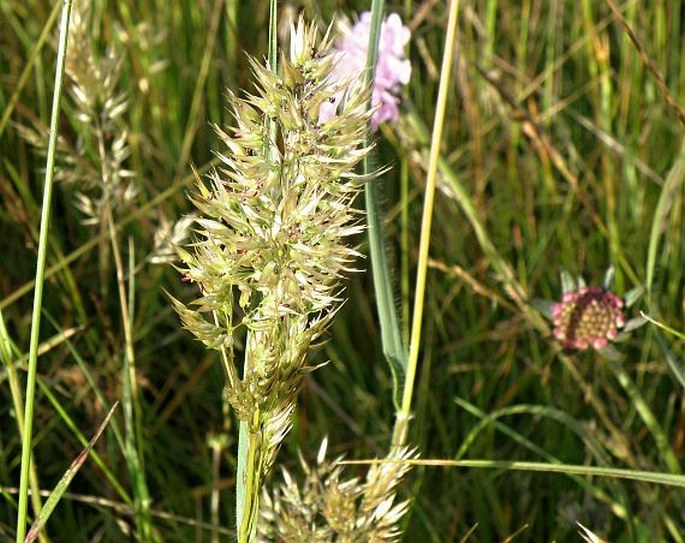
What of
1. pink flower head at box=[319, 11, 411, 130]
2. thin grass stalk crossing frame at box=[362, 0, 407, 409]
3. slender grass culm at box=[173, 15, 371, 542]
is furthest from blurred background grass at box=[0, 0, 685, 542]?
slender grass culm at box=[173, 15, 371, 542]

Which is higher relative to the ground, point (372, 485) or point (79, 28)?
point (79, 28)

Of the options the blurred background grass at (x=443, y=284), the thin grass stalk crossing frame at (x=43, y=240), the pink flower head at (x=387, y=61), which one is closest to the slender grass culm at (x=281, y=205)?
the thin grass stalk crossing frame at (x=43, y=240)

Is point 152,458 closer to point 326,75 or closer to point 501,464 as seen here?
point 501,464

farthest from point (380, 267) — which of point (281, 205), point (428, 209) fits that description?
point (281, 205)

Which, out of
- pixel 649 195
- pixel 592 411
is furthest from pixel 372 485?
pixel 649 195

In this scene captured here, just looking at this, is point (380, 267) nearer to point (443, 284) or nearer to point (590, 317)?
point (590, 317)
